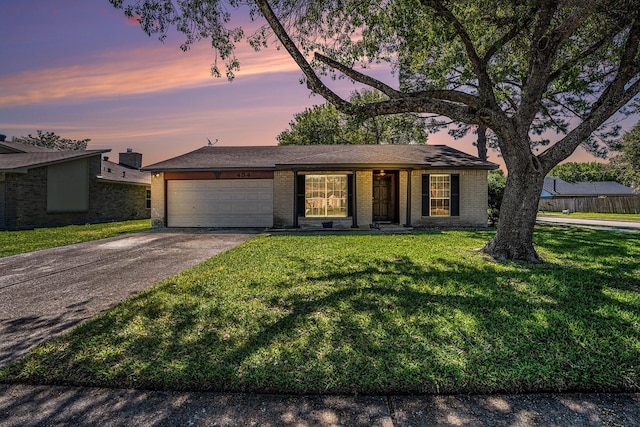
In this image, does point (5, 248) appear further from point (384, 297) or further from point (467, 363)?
point (467, 363)

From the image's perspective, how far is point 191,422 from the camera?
6.86 feet

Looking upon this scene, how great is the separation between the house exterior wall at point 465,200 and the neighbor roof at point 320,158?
0.47m

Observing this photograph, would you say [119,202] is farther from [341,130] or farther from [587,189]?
[587,189]

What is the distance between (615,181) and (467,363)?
7270 centimetres

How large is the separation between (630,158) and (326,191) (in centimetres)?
3237

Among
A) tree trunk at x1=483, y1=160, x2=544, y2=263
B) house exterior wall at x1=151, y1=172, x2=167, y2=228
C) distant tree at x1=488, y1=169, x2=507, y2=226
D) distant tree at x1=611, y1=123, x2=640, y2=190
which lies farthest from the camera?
distant tree at x1=611, y1=123, x2=640, y2=190

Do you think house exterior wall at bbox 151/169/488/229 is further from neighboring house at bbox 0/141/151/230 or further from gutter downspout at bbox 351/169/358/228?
neighboring house at bbox 0/141/151/230

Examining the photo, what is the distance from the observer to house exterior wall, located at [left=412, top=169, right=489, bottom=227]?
550 inches

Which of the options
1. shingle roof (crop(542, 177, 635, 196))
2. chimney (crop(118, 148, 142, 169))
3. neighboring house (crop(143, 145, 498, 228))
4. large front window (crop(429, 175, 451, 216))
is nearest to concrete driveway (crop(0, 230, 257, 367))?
neighboring house (crop(143, 145, 498, 228))

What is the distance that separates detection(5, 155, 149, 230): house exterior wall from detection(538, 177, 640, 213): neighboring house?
3942 cm

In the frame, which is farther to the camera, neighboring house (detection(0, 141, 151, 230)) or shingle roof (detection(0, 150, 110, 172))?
neighboring house (detection(0, 141, 151, 230))

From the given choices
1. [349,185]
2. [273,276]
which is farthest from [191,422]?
[349,185]

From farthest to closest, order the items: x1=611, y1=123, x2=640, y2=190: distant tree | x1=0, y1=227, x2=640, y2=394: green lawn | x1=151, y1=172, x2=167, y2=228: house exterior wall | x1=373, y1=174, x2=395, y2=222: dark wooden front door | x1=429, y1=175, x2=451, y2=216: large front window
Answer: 1. x1=611, y1=123, x2=640, y2=190: distant tree
2. x1=373, y1=174, x2=395, y2=222: dark wooden front door
3. x1=151, y1=172, x2=167, y2=228: house exterior wall
4. x1=429, y1=175, x2=451, y2=216: large front window
5. x1=0, y1=227, x2=640, y2=394: green lawn

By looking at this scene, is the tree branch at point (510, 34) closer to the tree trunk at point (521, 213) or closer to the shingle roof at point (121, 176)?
the tree trunk at point (521, 213)
